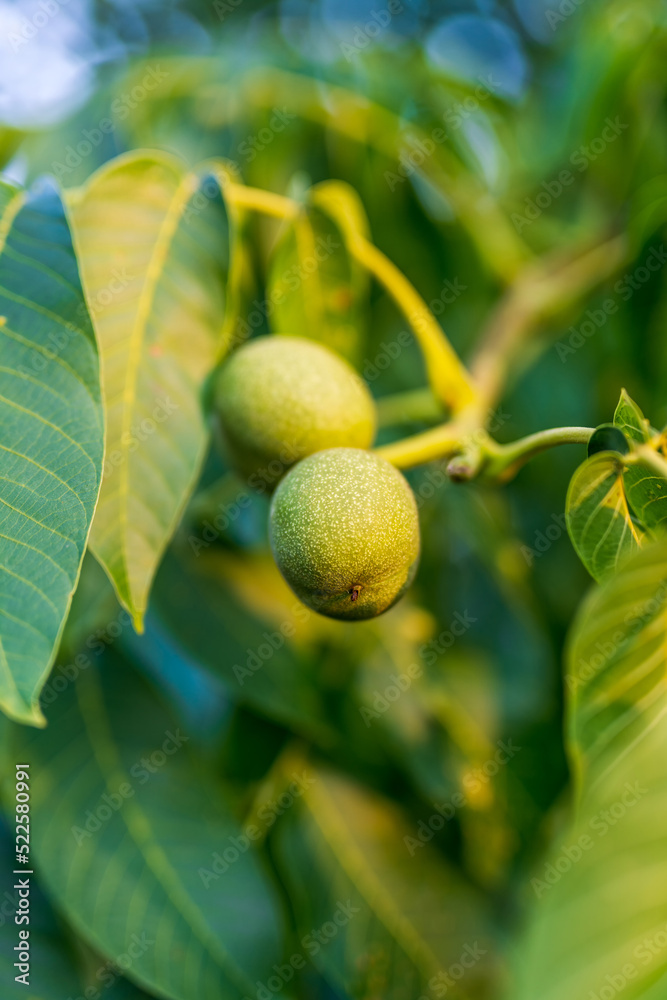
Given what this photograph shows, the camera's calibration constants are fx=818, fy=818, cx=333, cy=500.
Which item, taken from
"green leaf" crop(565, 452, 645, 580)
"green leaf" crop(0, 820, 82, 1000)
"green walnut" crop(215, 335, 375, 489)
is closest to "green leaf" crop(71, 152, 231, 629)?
"green walnut" crop(215, 335, 375, 489)

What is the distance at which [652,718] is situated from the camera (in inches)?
26.3

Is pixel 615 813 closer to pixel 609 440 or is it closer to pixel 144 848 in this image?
pixel 609 440

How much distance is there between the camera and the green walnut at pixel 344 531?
2.56 ft

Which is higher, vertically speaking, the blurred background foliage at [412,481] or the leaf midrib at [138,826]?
the blurred background foliage at [412,481]

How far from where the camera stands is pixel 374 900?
1.32 m

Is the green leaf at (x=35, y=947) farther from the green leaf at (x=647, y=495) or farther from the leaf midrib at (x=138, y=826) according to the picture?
the green leaf at (x=647, y=495)

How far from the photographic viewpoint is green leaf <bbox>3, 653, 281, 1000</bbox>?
1059mm

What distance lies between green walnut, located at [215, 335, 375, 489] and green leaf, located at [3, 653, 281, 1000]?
1.69 ft

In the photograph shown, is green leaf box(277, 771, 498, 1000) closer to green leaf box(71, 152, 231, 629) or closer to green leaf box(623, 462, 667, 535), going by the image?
green leaf box(71, 152, 231, 629)

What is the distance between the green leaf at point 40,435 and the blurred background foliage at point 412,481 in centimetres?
39

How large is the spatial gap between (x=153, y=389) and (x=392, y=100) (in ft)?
3.25

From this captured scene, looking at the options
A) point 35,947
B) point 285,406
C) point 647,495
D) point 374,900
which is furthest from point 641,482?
point 35,947

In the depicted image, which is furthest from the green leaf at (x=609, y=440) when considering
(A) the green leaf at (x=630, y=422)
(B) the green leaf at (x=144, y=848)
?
(B) the green leaf at (x=144, y=848)

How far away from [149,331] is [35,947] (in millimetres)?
916
